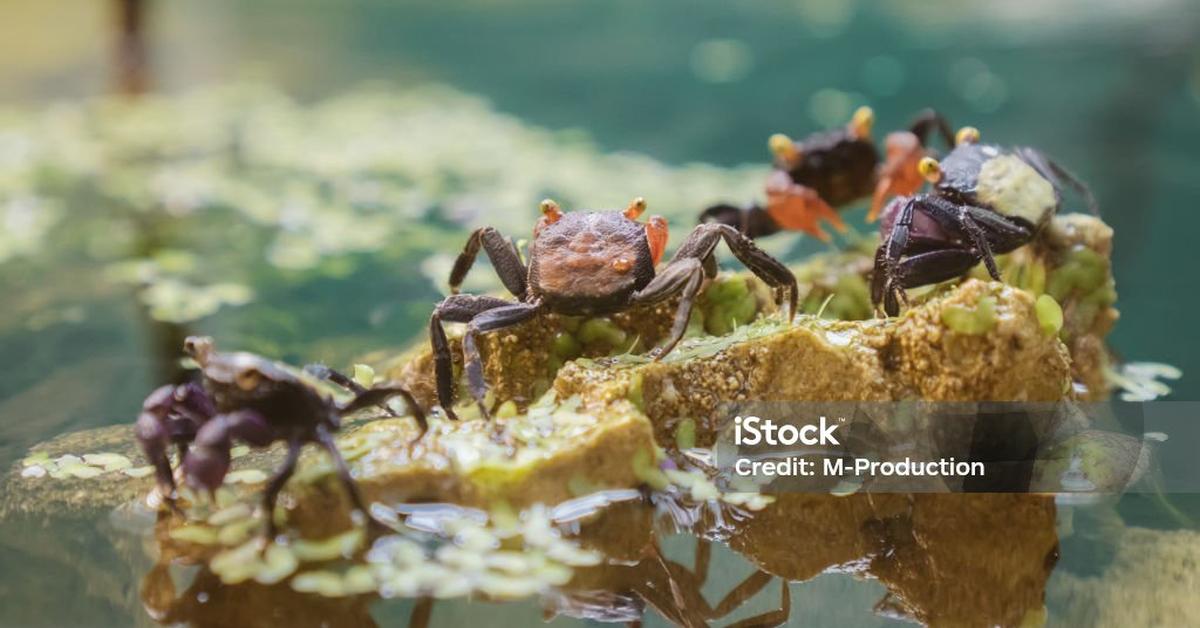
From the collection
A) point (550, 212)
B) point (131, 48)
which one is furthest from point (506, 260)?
point (131, 48)

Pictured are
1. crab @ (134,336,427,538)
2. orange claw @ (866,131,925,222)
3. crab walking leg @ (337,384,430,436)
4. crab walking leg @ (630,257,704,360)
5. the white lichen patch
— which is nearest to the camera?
crab @ (134,336,427,538)

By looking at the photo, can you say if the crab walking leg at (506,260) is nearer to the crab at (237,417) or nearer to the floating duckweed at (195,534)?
the crab at (237,417)

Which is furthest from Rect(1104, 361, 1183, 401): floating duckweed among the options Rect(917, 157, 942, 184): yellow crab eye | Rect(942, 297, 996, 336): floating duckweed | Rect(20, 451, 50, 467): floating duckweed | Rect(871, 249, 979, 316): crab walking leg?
Rect(20, 451, 50, 467): floating duckweed

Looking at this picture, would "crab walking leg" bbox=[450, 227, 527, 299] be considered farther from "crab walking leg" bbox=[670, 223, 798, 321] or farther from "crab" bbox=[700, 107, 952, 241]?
"crab" bbox=[700, 107, 952, 241]

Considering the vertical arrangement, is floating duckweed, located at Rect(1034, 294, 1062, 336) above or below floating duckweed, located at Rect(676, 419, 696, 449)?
above

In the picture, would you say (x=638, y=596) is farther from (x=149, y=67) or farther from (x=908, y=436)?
(x=149, y=67)

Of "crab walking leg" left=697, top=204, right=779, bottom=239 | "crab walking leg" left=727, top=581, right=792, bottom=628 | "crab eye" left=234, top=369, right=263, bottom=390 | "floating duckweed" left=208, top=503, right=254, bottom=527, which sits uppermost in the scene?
"crab walking leg" left=697, top=204, right=779, bottom=239

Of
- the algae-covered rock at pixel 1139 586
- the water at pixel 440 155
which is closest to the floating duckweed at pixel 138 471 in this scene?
the water at pixel 440 155
